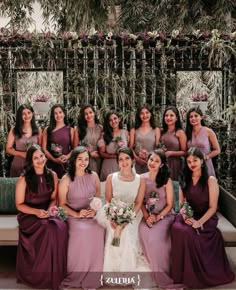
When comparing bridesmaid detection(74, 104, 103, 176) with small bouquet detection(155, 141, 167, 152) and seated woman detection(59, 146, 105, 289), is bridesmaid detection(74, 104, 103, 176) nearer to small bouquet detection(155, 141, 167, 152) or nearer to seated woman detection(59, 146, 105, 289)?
small bouquet detection(155, 141, 167, 152)

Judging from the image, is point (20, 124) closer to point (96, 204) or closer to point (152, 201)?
point (96, 204)

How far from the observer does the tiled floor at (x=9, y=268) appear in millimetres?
4555

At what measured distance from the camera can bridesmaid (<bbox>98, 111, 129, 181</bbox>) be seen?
6016mm

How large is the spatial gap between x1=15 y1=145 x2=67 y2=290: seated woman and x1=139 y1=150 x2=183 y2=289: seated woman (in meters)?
0.76

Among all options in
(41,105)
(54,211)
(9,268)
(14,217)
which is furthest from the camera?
(41,105)

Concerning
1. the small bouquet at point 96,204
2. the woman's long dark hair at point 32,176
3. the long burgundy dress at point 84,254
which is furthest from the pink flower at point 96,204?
the woman's long dark hair at point 32,176

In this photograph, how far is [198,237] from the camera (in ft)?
15.0

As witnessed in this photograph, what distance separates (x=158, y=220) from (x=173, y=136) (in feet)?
4.94

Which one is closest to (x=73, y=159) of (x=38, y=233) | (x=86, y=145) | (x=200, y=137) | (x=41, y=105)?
(x=38, y=233)

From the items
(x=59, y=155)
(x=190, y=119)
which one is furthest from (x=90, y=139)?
(x=190, y=119)

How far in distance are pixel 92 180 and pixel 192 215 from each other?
3.29 feet

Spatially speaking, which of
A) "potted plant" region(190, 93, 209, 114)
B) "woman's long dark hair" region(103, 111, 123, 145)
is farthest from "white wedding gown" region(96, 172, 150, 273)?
"potted plant" region(190, 93, 209, 114)

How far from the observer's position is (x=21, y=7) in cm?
991

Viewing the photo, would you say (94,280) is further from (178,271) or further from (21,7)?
(21,7)
